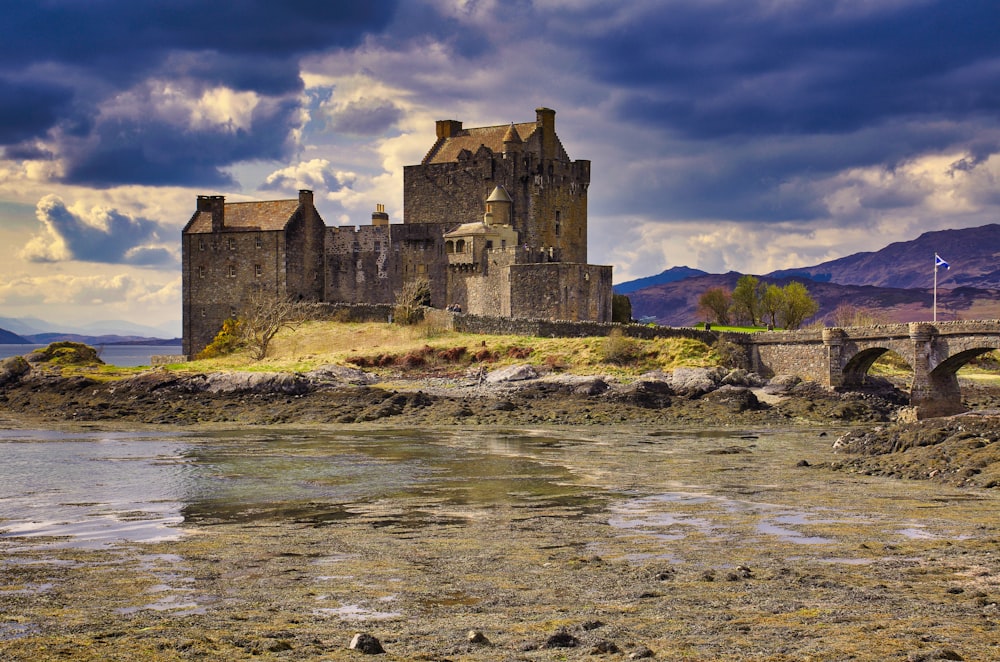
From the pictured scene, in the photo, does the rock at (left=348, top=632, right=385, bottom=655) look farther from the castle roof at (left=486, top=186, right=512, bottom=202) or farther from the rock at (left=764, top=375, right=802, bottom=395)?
the castle roof at (left=486, top=186, right=512, bottom=202)

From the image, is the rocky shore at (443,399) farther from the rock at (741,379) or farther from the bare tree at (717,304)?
the bare tree at (717,304)

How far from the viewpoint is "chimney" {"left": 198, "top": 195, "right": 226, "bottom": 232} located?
257 feet

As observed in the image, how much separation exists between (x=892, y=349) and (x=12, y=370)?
46277 mm

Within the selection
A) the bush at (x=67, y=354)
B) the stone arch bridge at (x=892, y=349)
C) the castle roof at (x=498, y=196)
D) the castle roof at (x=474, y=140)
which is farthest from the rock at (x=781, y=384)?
the bush at (x=67, y=354)

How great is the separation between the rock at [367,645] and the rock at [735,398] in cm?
3922

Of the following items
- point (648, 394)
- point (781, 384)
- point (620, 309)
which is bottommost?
point (648, 394)

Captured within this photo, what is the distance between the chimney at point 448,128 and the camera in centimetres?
8325

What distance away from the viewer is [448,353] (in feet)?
204

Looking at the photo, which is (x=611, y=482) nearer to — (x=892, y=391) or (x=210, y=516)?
(x=210, y=516)

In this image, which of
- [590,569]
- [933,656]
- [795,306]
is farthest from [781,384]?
[933,656]

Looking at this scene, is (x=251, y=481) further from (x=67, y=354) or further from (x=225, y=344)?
(x=225, y=344)

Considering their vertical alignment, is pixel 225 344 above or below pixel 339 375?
above

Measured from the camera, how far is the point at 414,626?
43.7ft

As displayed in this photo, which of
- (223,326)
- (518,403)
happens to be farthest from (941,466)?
(223,326)
